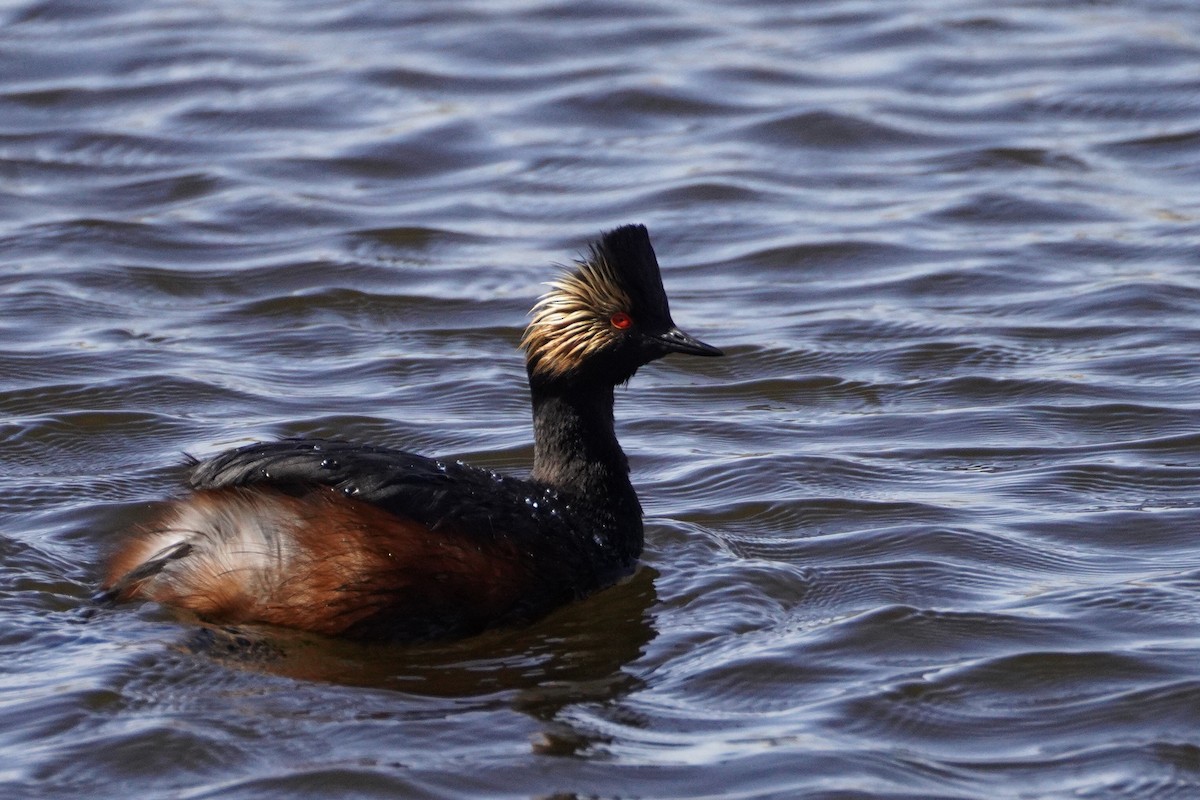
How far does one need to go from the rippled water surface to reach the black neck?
0.34 metres

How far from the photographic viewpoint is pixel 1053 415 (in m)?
8.56

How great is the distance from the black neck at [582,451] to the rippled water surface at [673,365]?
0.34 meters

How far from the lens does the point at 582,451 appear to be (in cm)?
697

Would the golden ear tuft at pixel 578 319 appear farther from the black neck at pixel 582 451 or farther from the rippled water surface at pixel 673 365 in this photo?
the rippled water surface at pixel 673 365

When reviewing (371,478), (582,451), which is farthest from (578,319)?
(371,478)

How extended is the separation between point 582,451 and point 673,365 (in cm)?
257

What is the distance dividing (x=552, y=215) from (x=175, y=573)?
5754 mm

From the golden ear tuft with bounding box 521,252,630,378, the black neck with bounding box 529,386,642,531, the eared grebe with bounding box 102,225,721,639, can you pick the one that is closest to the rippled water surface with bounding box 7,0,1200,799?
the eared grebe with bounding box 102,225,721,639

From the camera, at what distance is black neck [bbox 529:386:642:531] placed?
22.8 feet

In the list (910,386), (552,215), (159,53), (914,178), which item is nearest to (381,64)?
(159,53)

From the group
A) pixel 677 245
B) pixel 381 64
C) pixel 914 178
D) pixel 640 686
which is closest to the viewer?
pixel 640 686

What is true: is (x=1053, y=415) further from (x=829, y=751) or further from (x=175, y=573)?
(x=175, y=573)

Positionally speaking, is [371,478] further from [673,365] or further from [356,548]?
[673,365]

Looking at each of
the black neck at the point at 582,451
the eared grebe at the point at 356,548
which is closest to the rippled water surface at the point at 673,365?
the eared grebe at the point at 356,548
